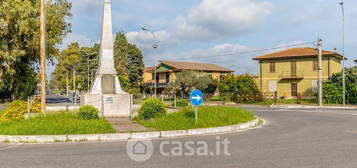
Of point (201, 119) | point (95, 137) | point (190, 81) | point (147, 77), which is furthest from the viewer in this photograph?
point (147, 77)

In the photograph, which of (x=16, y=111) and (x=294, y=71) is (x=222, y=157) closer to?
(x=16, y=111)

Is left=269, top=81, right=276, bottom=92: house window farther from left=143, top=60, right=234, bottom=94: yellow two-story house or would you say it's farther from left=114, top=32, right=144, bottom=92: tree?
left=114, top=32, right=144, bottom=92: tree

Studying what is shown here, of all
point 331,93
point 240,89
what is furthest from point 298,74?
point 240,89

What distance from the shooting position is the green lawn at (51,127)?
10492mm

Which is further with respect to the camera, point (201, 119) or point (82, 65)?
point (82, 65)

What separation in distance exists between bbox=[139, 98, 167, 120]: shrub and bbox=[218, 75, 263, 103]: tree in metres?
22.3

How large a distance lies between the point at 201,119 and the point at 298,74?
111 ft

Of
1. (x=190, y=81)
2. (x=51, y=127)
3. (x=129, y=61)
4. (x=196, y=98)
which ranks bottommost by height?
(x=51, y=127)

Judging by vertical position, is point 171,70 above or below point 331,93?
above

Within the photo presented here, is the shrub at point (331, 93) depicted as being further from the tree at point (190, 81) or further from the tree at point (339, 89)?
the tree at point (190, 81)

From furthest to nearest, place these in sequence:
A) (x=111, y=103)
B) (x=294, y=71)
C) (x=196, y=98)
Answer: (x=294, y=71), (x=111, y=103), (x=196, y=98)

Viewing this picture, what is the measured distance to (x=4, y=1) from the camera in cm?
2644

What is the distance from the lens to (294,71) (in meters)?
42.9

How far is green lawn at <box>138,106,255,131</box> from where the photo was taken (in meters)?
11.9
